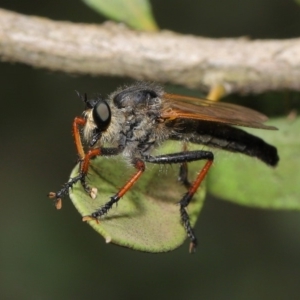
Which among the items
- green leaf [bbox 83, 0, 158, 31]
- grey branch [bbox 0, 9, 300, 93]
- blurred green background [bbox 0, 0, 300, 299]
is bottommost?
blurred green background [bbox 0, 0, 300, 299]

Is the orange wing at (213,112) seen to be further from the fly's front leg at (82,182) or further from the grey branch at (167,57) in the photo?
the fly's front leg at (82,182)

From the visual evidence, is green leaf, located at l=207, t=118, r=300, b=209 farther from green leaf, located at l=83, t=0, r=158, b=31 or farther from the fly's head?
green leaf, located at l=83, t=0, r=158, b=31

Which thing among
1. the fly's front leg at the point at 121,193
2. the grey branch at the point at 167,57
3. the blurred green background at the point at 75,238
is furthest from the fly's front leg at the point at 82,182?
the blurred green background at the point at 75,238

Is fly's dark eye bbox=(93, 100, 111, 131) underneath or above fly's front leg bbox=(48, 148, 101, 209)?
above

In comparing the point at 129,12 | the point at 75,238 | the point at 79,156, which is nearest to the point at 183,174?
the point at 79,156

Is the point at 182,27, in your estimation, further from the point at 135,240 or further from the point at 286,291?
the point at 135,240

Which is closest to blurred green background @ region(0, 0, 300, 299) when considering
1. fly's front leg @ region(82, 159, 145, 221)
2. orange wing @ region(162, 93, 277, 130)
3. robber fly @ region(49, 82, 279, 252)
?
robber fly @ region(49, 82, 279, 252)

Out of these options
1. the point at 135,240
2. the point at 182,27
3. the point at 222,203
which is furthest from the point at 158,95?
the point at 182,27
